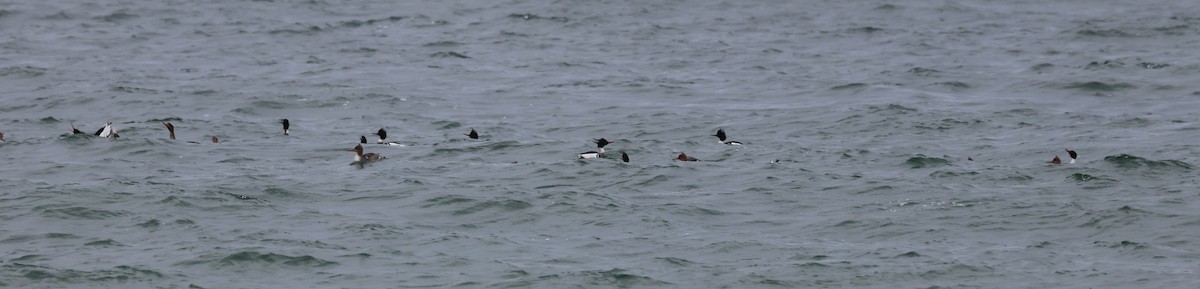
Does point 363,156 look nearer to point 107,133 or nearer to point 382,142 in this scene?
point 382,142

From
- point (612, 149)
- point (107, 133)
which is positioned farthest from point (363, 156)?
point (107, 133)

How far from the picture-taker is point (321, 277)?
18656mm

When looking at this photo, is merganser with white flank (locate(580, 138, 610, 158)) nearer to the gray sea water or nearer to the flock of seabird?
the flock of seabird

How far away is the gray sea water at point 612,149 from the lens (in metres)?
19.4

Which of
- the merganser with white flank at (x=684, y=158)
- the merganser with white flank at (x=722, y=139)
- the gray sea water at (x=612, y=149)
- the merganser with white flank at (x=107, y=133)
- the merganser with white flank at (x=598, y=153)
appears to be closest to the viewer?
the gray sea water at (x=612, y=149)

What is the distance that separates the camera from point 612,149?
27094 millimetres

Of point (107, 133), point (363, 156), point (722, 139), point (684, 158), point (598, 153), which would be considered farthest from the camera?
point (107, 133)

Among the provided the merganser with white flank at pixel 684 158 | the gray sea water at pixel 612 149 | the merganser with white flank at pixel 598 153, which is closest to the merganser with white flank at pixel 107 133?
the gray sea water at pixel 612 149

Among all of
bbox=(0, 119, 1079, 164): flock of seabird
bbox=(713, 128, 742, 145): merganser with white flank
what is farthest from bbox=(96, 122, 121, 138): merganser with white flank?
bbox=(713, 128, 742, 145): merganser with white flank

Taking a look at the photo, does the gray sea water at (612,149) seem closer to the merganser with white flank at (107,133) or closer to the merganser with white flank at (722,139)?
the merganser with white flank at (722,139)

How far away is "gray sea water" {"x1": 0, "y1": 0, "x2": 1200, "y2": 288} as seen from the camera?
763 inches

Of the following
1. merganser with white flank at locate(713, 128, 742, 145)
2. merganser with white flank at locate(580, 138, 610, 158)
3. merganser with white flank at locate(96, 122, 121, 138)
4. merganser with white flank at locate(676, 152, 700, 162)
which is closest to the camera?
merganser with white flank at locate(676, 152, 700, 162)

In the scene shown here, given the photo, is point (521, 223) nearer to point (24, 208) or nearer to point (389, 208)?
point (389, 208)

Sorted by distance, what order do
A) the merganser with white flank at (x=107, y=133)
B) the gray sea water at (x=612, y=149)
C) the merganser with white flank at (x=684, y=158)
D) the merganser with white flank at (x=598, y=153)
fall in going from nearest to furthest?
the gray sea water at (x=612, y=149) < the merganser with white flank at (x=684, y=158) < the merganser with white flank at (x=598, y=153) < the merganser with white flank at (x=107, y=133)
